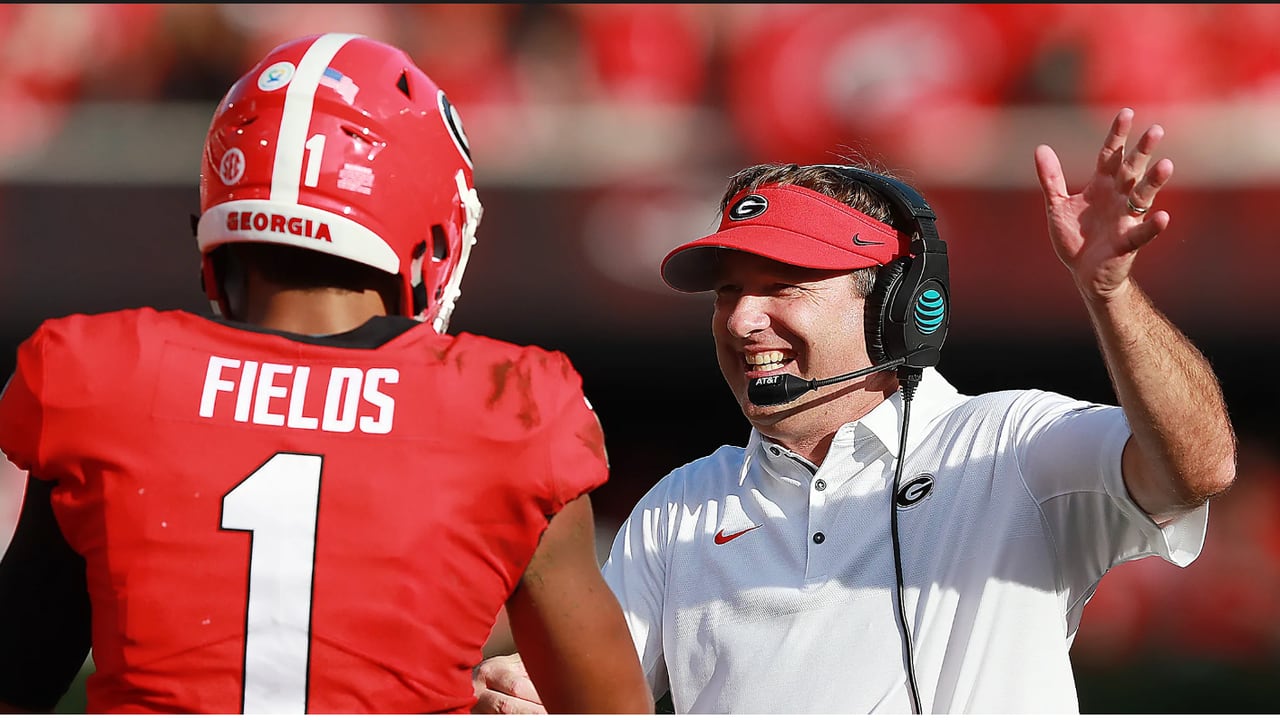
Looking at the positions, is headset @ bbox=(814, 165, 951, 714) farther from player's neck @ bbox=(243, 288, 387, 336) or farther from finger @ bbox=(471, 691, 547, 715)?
player's neck @ bbox=(243, 288, 387, 336)

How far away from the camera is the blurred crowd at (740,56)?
8891 mm

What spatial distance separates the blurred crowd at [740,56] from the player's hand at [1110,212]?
6.65 meters

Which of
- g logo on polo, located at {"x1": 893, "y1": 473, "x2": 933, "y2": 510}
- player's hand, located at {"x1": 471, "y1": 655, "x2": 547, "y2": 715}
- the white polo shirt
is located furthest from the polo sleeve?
player's hand, located at {"x1": 471, "y1": 655, "x2": 547, "y2": 715}

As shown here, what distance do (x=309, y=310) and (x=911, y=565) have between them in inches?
48.8

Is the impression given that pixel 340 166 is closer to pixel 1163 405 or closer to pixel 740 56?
pixel 1163 405

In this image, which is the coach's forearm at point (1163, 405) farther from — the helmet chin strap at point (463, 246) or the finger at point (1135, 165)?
the helmet chin strap at point (463, 246)

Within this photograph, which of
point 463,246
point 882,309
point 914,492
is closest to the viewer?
point 463,246

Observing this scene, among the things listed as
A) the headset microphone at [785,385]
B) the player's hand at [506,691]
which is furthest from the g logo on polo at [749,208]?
the player's hand at [506,691]

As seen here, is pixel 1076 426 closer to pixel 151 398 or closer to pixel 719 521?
pixel 719 521

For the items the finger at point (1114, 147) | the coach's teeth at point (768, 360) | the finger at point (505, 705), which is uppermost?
the finger at point (1114, 147)

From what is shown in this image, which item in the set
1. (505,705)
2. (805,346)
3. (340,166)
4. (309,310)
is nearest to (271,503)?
(309,310)

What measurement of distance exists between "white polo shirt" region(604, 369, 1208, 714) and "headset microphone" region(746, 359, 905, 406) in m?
0.09

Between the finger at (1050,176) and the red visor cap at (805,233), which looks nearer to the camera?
the finger at (1050,176)

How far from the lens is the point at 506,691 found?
245cm
